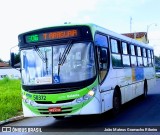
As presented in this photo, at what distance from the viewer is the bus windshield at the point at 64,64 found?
1088 cm

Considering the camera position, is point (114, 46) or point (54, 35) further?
point (114, 46)

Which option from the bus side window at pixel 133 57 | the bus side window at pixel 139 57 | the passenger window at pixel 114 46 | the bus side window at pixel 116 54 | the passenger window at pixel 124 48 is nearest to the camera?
the bus side window at pixel 116 54

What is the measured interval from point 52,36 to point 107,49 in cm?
223

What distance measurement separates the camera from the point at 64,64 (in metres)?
10.9

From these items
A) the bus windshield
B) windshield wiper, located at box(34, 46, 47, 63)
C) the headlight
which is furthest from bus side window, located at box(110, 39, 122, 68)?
the headlight

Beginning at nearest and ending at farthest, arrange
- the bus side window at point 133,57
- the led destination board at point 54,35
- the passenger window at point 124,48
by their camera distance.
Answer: the led destination board at point 54,35, the passenger window at point 124,48, the bus side window at point 133,57

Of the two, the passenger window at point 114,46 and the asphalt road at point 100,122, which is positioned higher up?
the passenger window at point 114,46

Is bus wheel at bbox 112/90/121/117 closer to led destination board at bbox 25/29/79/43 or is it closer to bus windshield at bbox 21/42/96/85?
bus windshield at bbox 21/42/96/85

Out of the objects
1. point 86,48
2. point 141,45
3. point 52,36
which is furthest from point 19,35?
point 141,45

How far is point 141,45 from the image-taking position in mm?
19672

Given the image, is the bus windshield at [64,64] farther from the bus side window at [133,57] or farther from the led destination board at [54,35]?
the bus side window at [133,57]

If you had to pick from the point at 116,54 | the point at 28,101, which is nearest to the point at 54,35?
the point at 28,101

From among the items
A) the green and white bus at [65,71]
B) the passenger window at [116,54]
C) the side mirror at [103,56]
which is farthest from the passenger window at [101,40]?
the passenger window at [116,54]

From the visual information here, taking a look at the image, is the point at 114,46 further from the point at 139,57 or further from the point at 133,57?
the point at 139,57
